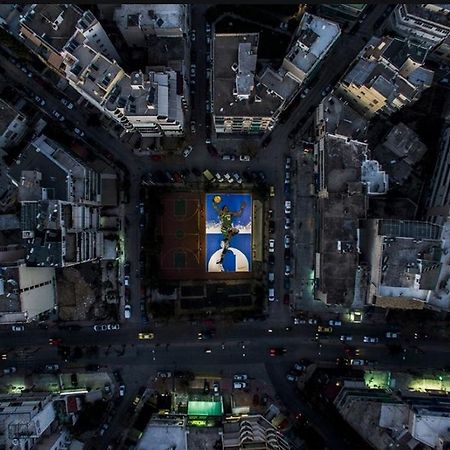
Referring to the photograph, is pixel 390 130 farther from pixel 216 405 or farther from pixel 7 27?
→ pixel 7 27

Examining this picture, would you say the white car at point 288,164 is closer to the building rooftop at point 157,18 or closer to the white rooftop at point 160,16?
the building rooftop at point 157,18

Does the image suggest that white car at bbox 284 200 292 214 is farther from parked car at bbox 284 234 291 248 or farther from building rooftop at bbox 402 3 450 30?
building rooftop at bbox 402 3 450 30

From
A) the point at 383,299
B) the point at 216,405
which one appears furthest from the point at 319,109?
the point at 216,405

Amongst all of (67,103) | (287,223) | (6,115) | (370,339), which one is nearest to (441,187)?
(287,223)

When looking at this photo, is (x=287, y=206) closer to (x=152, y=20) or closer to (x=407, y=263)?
(x=407, y=263)

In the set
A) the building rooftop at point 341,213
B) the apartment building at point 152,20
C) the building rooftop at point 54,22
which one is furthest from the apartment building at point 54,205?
the building rooftop at point 341,213
